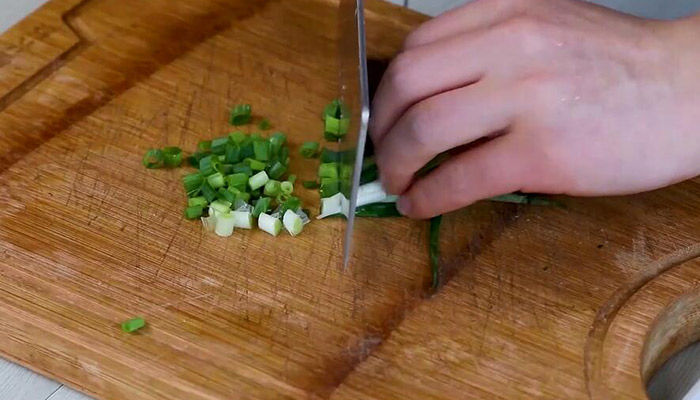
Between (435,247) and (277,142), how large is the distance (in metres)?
0.28

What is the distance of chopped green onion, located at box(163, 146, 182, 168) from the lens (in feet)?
3.99

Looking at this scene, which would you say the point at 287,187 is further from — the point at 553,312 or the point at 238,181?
the point at 553,312

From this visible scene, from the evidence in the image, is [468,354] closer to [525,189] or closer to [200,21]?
[525,189]

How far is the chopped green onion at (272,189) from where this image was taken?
1200 mm

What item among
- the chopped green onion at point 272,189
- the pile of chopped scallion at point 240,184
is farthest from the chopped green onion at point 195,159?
the chopped green onion at point 272,189

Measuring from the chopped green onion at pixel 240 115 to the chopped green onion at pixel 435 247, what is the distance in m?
0.32

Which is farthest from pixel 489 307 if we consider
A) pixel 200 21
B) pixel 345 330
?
pixel 200 21

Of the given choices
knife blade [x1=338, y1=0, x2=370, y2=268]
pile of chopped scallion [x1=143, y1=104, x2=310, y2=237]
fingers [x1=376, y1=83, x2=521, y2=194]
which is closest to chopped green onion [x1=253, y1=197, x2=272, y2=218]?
pile of chopped scallion [x1=143, y1=104, x2=310, y2=237]

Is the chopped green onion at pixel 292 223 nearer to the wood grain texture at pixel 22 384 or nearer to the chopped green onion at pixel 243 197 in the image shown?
the chopped green onion at pixel 243 197

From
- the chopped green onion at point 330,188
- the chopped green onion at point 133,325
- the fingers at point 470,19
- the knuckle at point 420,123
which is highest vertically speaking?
the fingers at point 470,19

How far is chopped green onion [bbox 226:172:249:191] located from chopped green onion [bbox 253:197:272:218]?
0.13ft

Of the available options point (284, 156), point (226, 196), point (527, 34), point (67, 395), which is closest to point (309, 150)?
point (284, 156)

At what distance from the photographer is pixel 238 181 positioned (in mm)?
1195

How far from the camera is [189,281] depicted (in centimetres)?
109
